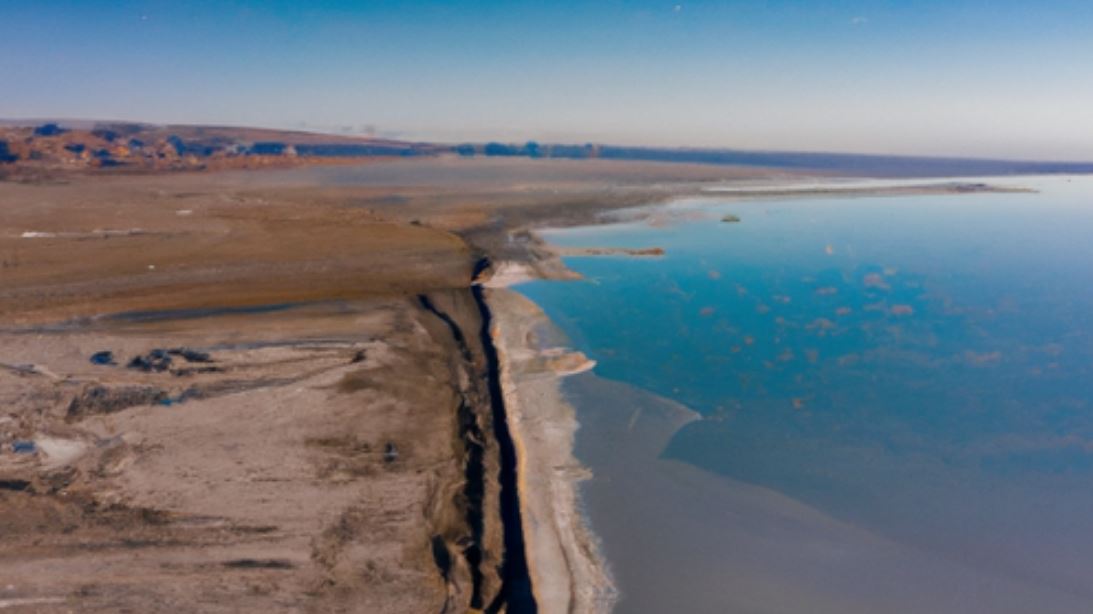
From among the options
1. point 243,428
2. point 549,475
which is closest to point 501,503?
point 549,475

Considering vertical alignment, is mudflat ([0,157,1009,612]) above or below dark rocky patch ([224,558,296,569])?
above

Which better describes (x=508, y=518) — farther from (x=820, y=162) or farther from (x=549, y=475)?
(x=820, y=162)

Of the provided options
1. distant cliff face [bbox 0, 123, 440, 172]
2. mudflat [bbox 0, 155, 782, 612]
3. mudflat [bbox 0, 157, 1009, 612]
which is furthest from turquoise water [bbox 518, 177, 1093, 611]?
distant cliff face [bbox 0, 123, 440, 172]

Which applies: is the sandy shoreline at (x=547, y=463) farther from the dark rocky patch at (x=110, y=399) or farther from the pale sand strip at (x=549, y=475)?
the dark rocky patch at (x=110, y=399)

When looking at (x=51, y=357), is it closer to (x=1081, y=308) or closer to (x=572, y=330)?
(x=572, y=330)

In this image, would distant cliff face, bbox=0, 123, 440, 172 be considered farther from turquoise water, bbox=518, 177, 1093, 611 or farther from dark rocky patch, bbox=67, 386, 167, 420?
dark rocky patch, bbox=67, 386, 167, 420

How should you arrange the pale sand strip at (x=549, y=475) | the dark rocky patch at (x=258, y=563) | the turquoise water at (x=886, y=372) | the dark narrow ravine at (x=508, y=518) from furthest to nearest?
1. the turquoise water at (x=886, y=372)
2. the pale sand strip at (x=549, y=475)
3. the dark rocky patch at (x=258, y=563)
4. the dark narrow ravine at (x=508, y=518)

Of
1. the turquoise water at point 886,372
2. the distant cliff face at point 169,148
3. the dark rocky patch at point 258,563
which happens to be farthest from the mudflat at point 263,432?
the distant cliff face at point 169,148
